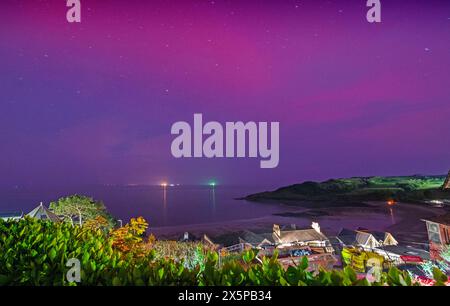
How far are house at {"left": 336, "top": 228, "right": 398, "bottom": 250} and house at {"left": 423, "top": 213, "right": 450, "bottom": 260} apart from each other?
5.47 m

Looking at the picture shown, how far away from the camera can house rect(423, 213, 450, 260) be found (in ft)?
35.2

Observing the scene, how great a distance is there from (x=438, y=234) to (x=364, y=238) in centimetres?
755

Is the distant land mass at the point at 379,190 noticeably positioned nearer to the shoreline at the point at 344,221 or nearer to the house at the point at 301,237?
the shoreline at the point at 344,221

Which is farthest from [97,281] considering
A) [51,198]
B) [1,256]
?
[51,198]

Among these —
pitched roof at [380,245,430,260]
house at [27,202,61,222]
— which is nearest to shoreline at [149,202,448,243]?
pitched roof at [380,245,430,260]

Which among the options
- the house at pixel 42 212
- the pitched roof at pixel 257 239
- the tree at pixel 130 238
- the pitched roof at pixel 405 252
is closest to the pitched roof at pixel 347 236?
the pitched roof at pixel 257 239

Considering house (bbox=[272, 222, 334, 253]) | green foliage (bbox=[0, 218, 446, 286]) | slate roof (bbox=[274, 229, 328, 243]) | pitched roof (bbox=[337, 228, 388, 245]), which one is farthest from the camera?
pitched roof (bbox=[337, 228, 388, 245])

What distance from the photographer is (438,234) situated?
1130 centimetres

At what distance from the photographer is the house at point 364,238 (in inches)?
689

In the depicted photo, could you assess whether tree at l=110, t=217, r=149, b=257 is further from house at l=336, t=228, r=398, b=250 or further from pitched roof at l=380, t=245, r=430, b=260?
house at l=336, t=228, r=398, b=250

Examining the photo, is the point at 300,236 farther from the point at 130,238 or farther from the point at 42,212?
the point at 130,238

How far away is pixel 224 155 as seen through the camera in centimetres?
445

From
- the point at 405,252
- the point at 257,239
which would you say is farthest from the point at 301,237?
the point at 405,252
